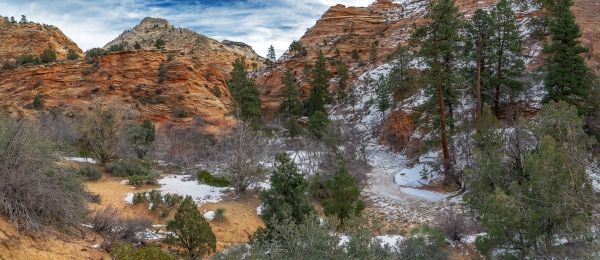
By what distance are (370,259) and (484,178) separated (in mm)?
7223

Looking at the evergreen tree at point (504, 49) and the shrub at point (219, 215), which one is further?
the evergreen tree at point (504, 49)

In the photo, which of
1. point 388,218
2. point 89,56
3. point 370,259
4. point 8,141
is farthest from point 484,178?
point 89,56

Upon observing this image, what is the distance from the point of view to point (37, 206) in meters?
9.20

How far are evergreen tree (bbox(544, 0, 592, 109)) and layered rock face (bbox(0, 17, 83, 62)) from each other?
48.1 m

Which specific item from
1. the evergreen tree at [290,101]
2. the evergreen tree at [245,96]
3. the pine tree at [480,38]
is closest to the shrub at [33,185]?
the pine tree at [480,38]

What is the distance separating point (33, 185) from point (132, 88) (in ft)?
98.8

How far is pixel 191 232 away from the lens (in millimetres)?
10727

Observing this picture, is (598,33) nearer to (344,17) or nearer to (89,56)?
(344,17)

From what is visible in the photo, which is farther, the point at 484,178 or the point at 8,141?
the point at 484,178

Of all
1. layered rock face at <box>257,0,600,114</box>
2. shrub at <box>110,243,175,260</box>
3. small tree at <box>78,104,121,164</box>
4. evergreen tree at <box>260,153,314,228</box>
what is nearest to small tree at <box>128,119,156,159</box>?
small tree at <box>78,104,121,164</box>

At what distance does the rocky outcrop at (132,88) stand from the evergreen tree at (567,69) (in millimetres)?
24294

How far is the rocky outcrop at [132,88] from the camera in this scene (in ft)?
115

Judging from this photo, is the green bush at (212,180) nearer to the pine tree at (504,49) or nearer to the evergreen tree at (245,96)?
the pine tree at (504,49)

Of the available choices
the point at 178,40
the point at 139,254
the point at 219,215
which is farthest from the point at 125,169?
the point at 178,40
